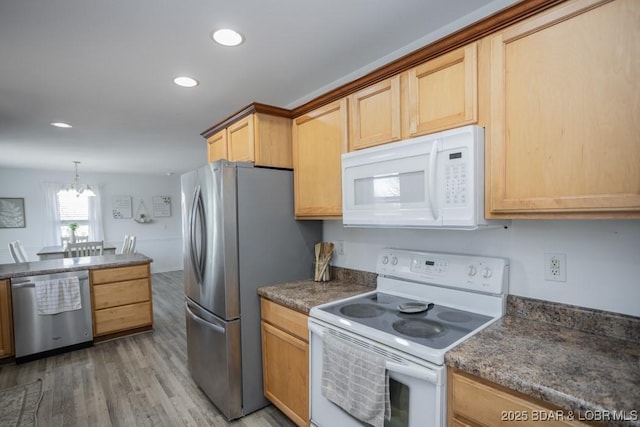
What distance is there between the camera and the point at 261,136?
2271 millimetres

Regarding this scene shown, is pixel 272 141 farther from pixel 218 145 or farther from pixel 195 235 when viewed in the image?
pixel 195 235

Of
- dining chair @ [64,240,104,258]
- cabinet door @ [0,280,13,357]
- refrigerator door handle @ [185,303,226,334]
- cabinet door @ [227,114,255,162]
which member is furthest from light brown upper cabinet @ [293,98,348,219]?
dining chair @ [64,240,104,258]

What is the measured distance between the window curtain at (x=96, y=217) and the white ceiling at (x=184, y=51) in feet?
12.4

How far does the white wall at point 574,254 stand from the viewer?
4.06ft

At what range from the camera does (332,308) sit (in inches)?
69.7

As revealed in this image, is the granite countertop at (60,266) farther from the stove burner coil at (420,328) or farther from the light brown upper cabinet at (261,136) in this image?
the stove burner coil at (420,328)

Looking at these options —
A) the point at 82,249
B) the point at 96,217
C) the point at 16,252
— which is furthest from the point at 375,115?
the point at 96,217

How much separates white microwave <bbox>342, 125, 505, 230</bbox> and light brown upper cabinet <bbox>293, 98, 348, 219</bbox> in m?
0.16

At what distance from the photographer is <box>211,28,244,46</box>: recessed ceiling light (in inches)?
66.9

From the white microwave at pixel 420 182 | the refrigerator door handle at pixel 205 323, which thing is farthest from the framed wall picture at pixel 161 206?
the white microwave at pixel 420 182

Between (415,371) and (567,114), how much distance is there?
1090mm

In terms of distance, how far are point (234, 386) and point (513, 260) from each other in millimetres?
1864

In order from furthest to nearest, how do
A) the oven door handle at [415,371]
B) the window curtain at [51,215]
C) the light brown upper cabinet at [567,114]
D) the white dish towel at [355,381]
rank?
the window curtain at [51,215], the white dish towel at [355,381], the oven door handle at [415,371], the light brown upper cabinet at [567,114]

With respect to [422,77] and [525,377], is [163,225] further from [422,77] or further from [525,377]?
[525,377]
